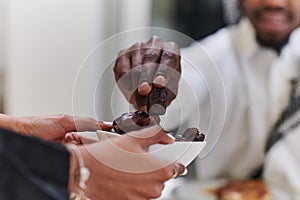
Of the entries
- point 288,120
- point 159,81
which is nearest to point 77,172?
point 159,81

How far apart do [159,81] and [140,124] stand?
0.14 ft

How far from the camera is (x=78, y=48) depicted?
1462 mm

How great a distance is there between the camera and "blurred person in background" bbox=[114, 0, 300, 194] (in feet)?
4.15

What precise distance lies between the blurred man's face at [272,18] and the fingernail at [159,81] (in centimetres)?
83

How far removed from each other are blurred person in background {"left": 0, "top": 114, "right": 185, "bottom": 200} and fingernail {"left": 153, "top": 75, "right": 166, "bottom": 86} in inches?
1.6

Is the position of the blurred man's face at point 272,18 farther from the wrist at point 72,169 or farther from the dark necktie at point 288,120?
the wrist at point 72,169

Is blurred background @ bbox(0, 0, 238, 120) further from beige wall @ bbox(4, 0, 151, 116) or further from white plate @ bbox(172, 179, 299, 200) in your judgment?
white plate @ bbox(172, 179, 299, 200)

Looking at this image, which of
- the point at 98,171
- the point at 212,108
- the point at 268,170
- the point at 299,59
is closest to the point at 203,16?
the point at 299,59

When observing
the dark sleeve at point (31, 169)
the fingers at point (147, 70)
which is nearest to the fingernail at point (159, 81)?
the fingers at point (147, 70)

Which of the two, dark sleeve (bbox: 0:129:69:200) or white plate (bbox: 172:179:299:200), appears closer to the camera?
dark sleeve (bbox: 0:129:69:200)

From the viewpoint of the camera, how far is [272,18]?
128 centimetres

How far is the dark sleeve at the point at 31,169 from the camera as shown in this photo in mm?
442

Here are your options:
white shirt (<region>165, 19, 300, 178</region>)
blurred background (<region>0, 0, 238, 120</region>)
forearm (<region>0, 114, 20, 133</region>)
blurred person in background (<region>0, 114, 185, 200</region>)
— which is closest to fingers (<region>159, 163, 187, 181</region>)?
blurred person in background (<region>0, 114, 185, 200</region>)

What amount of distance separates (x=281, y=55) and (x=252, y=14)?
0.12 m
